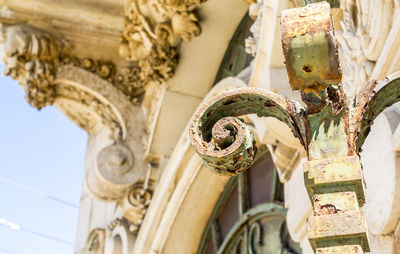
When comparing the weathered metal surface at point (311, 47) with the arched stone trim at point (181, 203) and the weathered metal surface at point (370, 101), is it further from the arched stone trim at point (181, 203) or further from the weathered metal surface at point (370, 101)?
the arched stone trim at point (181, 203)

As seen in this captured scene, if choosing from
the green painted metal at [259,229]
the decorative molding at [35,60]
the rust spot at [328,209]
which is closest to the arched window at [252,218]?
the green painted metal at [259,229]

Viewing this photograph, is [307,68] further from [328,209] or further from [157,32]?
[157,32]

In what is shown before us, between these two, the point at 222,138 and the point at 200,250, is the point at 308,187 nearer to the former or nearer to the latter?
the point at 222,138

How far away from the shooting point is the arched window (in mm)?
3887

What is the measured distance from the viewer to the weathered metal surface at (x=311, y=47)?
3.58 ft

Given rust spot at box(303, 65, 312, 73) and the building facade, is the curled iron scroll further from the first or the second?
the building facade

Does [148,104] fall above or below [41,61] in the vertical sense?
below

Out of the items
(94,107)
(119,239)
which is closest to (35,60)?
(94,107)

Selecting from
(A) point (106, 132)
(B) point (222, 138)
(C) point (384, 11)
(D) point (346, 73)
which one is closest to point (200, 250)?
(A) point (106, 132)

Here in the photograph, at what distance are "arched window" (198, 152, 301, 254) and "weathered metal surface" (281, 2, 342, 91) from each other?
2560 mm

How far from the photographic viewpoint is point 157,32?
16.8 ft

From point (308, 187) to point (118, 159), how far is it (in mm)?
4248

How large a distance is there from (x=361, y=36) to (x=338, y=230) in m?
1.41

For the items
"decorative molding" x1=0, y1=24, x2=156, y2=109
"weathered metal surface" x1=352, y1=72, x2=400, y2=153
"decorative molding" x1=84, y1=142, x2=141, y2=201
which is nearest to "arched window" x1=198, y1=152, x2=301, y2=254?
"decorative molding" x1=84, y1=142, x2=141, y2=201
